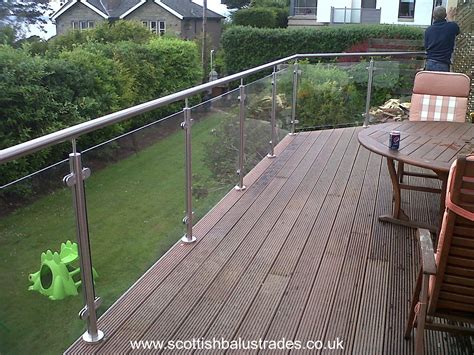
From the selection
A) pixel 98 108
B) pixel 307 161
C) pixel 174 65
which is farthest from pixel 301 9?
pixel 307 161

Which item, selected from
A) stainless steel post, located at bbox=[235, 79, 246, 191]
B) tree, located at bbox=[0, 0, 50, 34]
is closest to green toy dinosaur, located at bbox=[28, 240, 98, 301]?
stainless steel post, located at bbox=[235, 79, 246, 191]

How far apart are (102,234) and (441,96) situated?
3.74 meters

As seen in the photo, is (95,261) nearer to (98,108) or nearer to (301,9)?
(98,108)

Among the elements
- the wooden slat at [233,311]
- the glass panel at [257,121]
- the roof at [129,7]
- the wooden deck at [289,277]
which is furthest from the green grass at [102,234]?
the roof at [129,7]

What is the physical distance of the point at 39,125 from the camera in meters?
7.60

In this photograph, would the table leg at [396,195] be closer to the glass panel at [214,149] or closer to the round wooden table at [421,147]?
the round wooden table at [421,147]

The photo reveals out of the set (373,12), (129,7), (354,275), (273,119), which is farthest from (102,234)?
(129,7)

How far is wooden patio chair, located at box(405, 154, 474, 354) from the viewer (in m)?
1.85

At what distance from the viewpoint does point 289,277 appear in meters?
2.81

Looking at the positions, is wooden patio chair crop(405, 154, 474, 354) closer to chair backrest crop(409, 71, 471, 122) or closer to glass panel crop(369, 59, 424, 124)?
chair backrest crop(409, 71, 471, 122)

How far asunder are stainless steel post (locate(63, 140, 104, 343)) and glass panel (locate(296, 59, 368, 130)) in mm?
4546

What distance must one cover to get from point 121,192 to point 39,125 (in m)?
5.77

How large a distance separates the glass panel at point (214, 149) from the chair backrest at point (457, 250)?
1715 mm

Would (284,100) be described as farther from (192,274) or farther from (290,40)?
(290,40)
